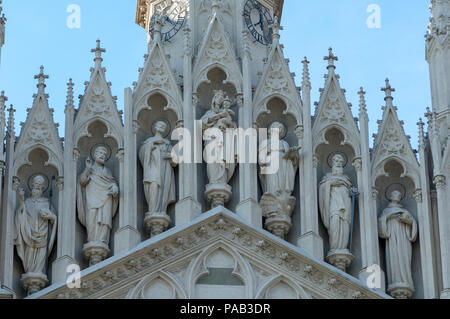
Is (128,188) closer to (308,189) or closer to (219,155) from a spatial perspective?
(219,155)

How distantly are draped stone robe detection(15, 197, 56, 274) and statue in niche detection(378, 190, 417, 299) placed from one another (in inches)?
184

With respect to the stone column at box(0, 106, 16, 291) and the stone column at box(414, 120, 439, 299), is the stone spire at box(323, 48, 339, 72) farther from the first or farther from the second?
the stone column at box(0, 106, 16, 291)

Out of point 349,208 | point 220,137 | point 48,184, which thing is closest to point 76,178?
point 48,184

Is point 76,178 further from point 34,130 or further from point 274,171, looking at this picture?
point 274,171

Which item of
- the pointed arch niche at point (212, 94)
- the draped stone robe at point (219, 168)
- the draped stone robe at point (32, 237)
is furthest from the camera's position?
the pointed arch niche at point (212, 94)

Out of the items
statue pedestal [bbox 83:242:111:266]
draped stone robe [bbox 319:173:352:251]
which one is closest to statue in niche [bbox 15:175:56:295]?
statue pedestal [bbox 83:242:111:266]

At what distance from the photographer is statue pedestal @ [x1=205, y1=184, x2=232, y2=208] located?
23.4 metres

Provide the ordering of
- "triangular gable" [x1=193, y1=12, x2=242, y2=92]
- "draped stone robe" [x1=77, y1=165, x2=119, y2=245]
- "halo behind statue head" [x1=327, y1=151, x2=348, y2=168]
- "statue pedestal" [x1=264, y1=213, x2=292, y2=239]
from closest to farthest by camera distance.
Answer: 1. "draped stone robe" [x1=77, y1=165, x2=119, y2=245]
2. "statue pedestal" [x1=264, y1=213, x2=292, y2=239]
3. "halo behind statue head" [x1=327, y1=151, x2=348, y2=168]
4. "triangular gable" [x1=193, y1=12, x2=242, y2=92]

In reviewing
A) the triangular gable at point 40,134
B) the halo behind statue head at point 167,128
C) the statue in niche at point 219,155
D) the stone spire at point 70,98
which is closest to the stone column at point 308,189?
the statue in niche at point 219,155

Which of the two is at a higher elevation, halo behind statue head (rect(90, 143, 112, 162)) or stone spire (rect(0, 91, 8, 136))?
stone spire (rect(0, 91, 8, 136))

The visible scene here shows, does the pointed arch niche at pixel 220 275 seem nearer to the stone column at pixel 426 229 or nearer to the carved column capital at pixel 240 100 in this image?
the carved column capital at pixel 240 100

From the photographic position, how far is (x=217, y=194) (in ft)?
76.7

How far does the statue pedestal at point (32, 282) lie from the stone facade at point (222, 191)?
19mm

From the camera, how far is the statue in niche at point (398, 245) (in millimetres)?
23000
